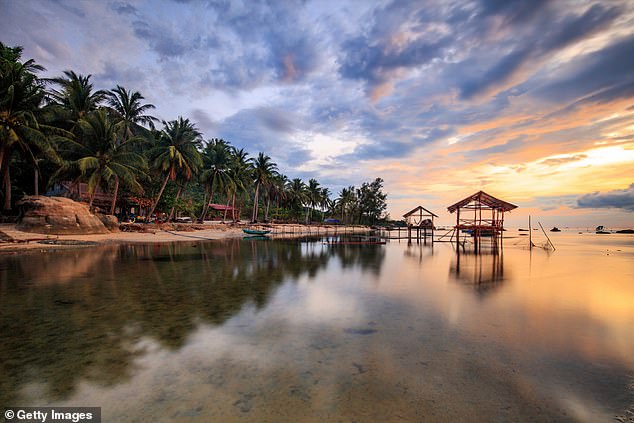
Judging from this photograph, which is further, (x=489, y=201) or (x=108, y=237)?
(x=489, y=201)

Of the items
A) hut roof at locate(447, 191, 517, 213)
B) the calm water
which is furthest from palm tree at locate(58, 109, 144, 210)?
hut roof at locate(447, 191, 517, 213)

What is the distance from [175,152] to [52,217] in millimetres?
15583

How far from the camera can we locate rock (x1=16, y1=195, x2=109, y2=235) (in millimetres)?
23531

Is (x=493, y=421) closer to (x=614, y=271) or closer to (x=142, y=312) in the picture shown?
(x=142, y=312)

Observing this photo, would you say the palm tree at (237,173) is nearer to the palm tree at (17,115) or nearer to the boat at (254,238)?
the boat at (254,238)

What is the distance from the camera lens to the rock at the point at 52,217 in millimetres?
23531

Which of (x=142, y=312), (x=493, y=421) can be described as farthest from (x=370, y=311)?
(x=142, y=312)

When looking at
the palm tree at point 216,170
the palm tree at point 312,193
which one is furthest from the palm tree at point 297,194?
the palm tree at point 216,170

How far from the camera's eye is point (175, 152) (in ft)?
121

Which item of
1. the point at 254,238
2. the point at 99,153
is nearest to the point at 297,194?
the point at 254,238

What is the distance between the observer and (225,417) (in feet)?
10.8

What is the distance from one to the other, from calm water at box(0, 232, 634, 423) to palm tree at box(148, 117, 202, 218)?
93.3ft

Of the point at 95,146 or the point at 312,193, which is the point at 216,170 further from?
the point at 312,193

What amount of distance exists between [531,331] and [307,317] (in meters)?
5.21
